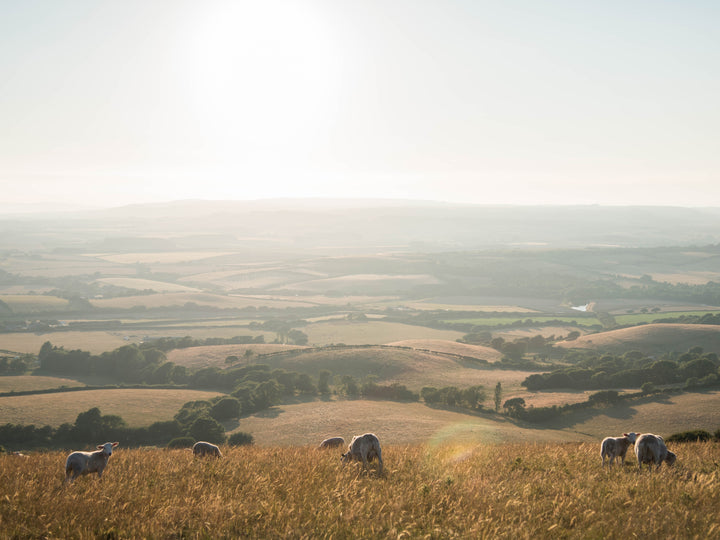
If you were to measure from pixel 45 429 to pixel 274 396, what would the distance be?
3164 cm

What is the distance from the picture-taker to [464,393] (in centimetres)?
7606

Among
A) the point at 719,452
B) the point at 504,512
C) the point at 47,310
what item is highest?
the point at 504,512

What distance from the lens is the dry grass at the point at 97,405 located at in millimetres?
65750

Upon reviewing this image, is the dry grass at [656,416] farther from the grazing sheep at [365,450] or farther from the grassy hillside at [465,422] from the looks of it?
the grazing sheep at [365,450]

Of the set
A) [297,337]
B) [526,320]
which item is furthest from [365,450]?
[526,320]

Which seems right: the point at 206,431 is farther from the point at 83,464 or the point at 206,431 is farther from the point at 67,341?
the point at 67,341

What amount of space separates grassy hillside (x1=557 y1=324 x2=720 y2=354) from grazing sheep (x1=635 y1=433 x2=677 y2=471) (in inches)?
4682

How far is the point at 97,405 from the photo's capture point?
238ft

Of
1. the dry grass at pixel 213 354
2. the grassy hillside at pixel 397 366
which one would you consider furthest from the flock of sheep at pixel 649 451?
the dry grass at pixel 213 354

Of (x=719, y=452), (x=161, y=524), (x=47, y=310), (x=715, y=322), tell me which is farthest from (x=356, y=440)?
(x=47, y=310)

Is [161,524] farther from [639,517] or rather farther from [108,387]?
[108,387]

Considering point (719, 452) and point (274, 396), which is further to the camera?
point (274, 396)

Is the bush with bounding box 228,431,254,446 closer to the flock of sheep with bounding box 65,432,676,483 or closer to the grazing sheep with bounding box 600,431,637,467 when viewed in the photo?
the flock of sheep with bounding box 65,432,676,483

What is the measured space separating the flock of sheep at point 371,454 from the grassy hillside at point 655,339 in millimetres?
118524
